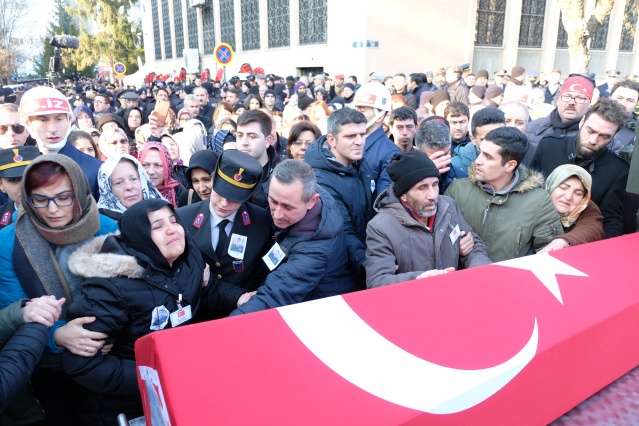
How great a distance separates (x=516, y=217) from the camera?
2.48 m

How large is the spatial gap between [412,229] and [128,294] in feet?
4.34

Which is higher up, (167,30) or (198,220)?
(167,30)

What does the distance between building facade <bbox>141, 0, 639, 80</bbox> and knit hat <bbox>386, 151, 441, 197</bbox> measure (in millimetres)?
17475

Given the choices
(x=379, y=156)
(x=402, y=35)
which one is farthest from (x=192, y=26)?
(x=379, y=156)

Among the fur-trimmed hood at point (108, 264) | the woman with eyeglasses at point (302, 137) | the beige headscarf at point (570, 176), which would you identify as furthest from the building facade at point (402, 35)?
the fur-trimmed hood at point (108, 264)

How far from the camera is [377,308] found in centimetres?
133

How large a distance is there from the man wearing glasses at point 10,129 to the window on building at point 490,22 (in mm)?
21512

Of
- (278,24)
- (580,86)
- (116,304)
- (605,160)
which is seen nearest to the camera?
(116,304)

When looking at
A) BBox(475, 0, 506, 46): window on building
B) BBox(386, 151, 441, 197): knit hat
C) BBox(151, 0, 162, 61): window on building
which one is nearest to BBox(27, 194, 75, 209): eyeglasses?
BBox(386, 151, 441, 197): knit hat

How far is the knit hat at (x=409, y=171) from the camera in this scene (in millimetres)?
2225

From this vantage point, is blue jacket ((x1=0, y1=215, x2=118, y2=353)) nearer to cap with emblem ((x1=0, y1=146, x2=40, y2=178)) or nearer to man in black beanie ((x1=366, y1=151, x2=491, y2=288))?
cap with emblem ((x1=0, y1=146, x2=40, y2=178))

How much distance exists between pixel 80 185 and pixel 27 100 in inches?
65.9

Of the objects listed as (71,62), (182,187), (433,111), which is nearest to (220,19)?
(71,62)

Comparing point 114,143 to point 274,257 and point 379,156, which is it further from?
point 274,257
